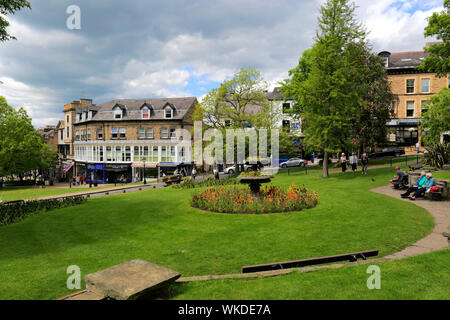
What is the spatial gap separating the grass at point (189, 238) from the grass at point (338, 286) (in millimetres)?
1623

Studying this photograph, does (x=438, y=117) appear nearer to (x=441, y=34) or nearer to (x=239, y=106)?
(x=441, y=34)

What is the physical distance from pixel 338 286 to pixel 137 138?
4514cm

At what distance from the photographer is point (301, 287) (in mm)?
4809

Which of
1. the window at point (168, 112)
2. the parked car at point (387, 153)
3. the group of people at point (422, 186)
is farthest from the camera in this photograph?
the window at point (168, 112)

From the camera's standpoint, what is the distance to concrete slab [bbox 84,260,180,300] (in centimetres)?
434

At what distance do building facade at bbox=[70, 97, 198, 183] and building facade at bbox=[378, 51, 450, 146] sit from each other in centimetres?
3173

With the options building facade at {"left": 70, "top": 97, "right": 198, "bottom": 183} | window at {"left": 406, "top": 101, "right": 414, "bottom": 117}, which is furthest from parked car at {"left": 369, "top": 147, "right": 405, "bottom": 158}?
building facade at {"left": 70, "top": 97, "right": 198, "bottom": 183}

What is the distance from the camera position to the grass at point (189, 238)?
711 cm

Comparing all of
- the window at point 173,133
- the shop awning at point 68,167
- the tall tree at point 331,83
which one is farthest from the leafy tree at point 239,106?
the shop awning at point 68,167

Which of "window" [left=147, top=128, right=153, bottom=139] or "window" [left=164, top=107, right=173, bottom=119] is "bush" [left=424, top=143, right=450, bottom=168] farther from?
"window" [left=147, top=128, right=153, bottom=139]

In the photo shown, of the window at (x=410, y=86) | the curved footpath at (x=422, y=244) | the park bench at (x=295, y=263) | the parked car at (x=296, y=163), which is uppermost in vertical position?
the window at (x=410, y=86)

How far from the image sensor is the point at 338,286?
4.77 m

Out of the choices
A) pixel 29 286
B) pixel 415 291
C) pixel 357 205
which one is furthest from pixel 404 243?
pixel 29 286

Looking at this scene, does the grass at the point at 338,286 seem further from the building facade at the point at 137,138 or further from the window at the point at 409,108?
the window at the point at 409,108
